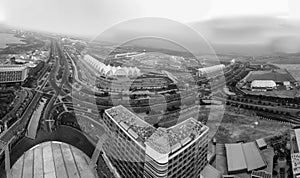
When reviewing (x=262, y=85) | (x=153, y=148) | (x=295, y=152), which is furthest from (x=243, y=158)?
(x=262, y=85)

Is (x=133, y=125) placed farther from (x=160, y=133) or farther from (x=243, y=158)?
(x=243, y=158)

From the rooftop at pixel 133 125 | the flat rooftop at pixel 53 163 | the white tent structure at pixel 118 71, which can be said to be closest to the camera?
the rooftop at pixel 133 125

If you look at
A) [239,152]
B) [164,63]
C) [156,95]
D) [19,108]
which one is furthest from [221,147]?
[164,63]

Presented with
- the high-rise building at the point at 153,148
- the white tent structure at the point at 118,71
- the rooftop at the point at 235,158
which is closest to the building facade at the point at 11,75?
the white tent structure at the point at 118,71

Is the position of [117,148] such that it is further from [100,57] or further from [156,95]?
[100,57]

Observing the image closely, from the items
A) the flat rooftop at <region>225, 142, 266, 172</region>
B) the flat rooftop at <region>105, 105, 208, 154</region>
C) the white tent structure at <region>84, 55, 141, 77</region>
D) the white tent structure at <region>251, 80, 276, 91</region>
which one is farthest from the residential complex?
the white tent structure at <region>84, 55, 141, 77</region>

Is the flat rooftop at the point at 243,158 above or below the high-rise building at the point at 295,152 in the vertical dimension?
below

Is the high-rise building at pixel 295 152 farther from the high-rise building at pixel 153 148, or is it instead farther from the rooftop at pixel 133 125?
the rooftop at pixel 133 125

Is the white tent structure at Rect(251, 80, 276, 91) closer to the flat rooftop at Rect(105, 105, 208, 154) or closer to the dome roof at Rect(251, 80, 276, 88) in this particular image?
the dome roof at Rect(251, 80, 276, 88)
